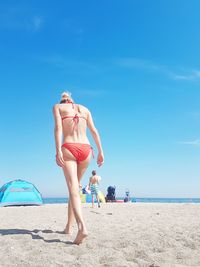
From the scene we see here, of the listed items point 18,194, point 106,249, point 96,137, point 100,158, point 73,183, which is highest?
point 18,194

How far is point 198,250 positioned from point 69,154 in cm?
232

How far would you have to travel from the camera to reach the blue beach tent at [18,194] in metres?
18.9

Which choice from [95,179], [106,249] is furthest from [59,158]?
[95,179]

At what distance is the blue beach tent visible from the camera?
1889 centimetres

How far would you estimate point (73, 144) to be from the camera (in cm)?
531

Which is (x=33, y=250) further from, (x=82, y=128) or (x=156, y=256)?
(x=82, y=128)

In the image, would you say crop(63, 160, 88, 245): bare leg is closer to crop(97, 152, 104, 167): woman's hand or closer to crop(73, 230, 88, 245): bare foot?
crop(73, 230, 88, 245): bare foot

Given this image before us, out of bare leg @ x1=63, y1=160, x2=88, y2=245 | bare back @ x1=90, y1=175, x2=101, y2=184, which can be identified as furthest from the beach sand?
bare back @ x1=90, y1=175, x2=101, y2=184

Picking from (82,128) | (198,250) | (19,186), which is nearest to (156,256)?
(198,250)

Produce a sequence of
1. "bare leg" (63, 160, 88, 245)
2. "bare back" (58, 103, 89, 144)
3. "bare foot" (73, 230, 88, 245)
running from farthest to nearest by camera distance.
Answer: "bare back" (58, 103, 89, 144), "bare leg" (63, 160, 88, 245), "bare foot" (73, 230, 88, 245)

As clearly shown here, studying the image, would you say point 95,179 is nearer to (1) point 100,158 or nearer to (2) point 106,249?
(1) point 100,158

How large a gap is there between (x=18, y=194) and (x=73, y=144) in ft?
48.8

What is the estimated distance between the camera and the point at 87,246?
188 inches

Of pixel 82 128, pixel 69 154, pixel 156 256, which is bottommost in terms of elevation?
pixel 156 256
